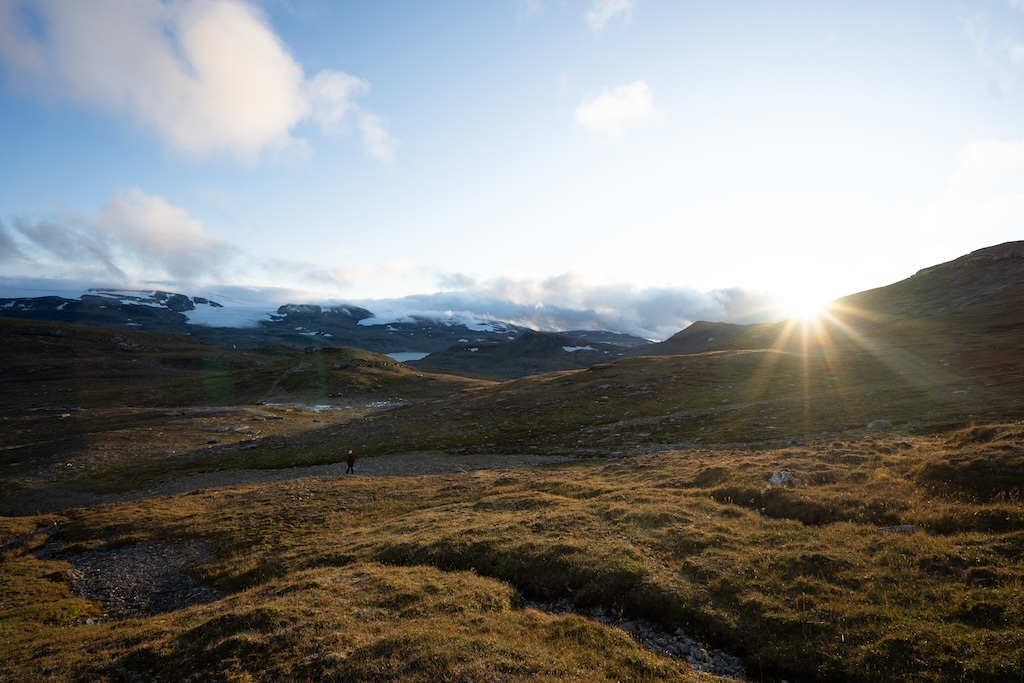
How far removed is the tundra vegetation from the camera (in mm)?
14508

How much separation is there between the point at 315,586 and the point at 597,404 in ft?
213

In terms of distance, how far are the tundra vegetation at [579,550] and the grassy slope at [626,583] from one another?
11cm

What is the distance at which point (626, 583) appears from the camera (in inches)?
749

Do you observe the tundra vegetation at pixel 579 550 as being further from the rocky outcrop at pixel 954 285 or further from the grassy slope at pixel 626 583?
the rocky outcrop at pixel 954 285

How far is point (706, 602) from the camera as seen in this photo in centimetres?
1736

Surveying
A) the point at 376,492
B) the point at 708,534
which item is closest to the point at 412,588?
the point at 708,534

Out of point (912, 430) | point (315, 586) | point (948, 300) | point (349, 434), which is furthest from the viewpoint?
point (948, 300)

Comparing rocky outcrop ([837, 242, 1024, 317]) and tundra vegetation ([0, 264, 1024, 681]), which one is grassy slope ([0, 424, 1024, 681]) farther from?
rocky outcrop ([837, 242, 1024, 317])

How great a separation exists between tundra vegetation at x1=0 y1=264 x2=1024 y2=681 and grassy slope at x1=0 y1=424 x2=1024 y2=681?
105mm

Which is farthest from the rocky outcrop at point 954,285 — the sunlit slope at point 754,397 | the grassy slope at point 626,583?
the grassy slope at point 626,583

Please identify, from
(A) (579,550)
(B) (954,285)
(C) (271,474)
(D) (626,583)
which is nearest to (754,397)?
(A) (579,550)

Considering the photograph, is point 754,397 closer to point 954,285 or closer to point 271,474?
point 271,474

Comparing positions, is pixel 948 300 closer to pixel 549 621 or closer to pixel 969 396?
pixel 969 396

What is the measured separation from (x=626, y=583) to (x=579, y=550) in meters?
3.33
